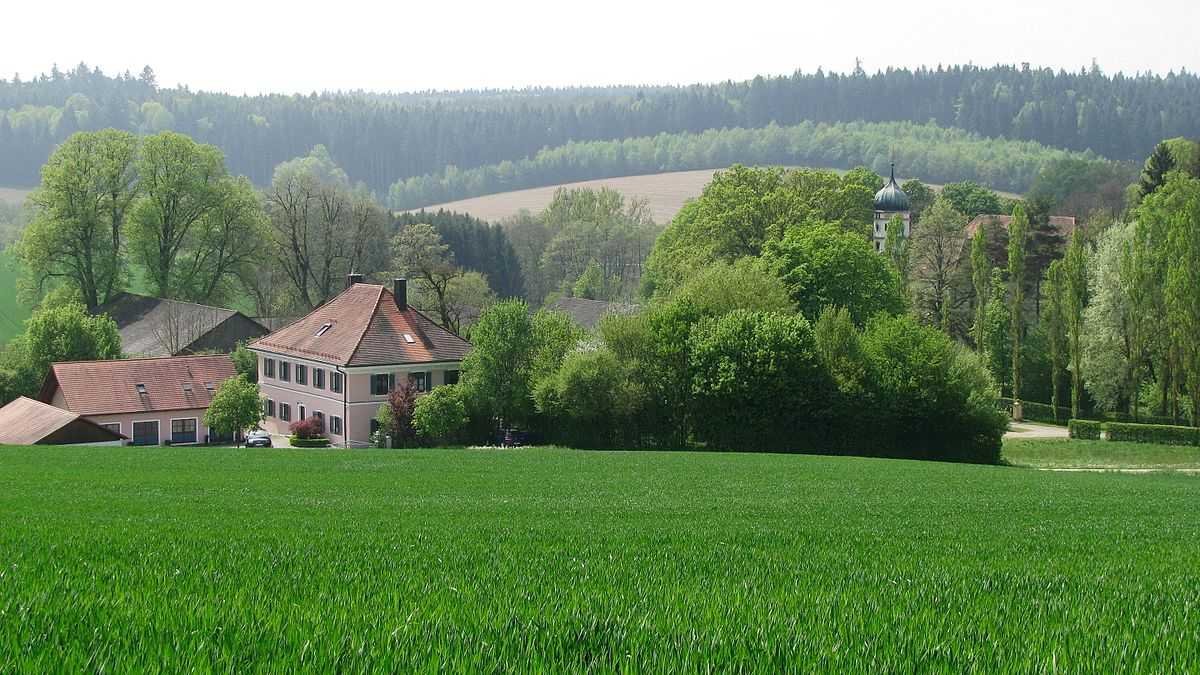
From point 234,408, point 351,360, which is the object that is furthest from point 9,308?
point 351,360

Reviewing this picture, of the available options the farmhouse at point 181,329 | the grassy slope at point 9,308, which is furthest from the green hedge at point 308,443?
the grassy slope at point 9,308

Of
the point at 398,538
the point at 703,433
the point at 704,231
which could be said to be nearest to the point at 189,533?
the point at 398,538

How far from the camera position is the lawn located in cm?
648

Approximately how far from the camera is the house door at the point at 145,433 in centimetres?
6034

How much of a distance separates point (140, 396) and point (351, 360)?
11.5 m

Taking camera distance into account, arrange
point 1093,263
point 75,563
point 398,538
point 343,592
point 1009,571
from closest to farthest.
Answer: point 343,592 < point 75,563 < point 1009,571 < point 398,538 < point 1093,263

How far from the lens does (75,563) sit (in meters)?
10.9

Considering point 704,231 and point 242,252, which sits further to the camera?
point 242,252

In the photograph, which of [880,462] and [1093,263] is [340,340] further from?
[1093,263]

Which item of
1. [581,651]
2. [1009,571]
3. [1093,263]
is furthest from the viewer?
[1093,263]

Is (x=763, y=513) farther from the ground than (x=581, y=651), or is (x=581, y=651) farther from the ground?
(x=581, y=651)

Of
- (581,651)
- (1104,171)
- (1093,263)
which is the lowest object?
(581,651)

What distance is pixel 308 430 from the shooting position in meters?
59.6

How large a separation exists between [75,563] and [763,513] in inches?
533
